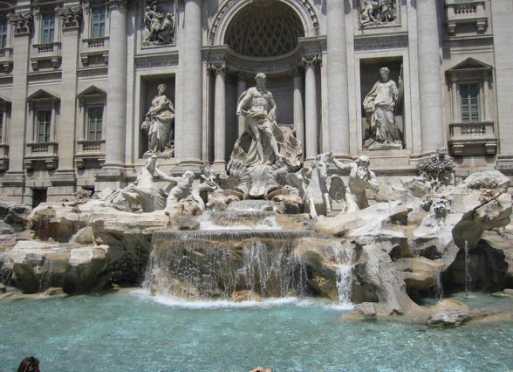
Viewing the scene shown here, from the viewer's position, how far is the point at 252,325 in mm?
7695

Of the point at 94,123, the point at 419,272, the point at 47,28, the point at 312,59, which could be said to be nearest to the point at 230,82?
the point at 312,59

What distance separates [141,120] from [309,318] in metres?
13.9

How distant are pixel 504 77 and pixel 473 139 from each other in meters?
2.63

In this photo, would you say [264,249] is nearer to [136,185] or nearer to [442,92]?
[136,185]

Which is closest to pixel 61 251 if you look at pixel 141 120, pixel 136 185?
pixel 136 185

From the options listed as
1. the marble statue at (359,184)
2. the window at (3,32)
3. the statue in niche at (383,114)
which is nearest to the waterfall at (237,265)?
the marble statue at (359,184)

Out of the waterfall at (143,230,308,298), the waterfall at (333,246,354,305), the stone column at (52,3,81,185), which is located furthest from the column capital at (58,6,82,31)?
the waterfall at (333,246,354,305)

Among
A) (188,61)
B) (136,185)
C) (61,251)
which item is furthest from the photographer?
(188,61)

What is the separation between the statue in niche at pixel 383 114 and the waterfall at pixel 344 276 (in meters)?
8.04

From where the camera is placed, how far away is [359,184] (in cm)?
1272

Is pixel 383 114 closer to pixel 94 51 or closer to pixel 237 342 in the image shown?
pixel 237 342

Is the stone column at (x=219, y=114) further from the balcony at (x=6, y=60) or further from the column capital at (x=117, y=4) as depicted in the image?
the balcony at (x=6, y=60)

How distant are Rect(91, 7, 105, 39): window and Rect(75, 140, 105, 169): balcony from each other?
522 centimetres

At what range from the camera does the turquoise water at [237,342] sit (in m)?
5.85
